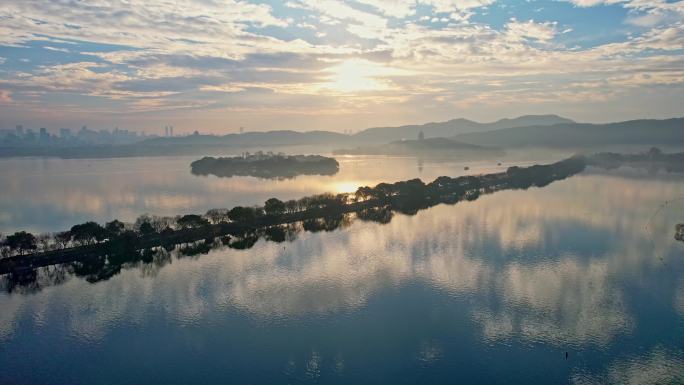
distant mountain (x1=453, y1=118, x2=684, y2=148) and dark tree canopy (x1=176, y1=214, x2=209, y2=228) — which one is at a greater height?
distant mountain (x1=453, y1=118, x2=684, y2=148)

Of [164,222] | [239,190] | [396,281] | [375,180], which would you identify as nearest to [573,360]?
[396,281]

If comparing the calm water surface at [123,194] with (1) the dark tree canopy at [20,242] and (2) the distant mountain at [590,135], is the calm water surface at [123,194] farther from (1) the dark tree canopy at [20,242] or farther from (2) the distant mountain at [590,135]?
(2) the distant mountain at [590,135]

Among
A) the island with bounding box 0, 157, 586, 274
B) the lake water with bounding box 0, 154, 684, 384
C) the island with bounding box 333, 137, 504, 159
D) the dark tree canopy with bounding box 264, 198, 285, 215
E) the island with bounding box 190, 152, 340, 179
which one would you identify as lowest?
the lake water with bounding box 0, 154, 684, 384

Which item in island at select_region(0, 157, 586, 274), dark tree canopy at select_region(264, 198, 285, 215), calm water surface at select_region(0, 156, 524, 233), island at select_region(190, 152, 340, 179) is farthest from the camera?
island at select_region(190, 152, 340, 179)

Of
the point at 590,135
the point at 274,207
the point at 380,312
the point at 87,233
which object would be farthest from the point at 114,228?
the point at 590,135

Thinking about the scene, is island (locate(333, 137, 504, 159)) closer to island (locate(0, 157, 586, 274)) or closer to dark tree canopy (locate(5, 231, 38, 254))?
island (locate(0, 157, 586, 274))

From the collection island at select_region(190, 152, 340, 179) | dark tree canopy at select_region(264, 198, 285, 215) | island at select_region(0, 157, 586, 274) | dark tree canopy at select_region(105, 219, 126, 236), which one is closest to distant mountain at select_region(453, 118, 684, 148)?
island at select_region(190, 152, 340, 179)

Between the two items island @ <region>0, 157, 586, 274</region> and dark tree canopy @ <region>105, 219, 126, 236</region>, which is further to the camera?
dark tree canopy @ <region>105, 219, 126, 236</region>

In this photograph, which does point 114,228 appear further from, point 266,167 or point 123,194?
point 266,167
